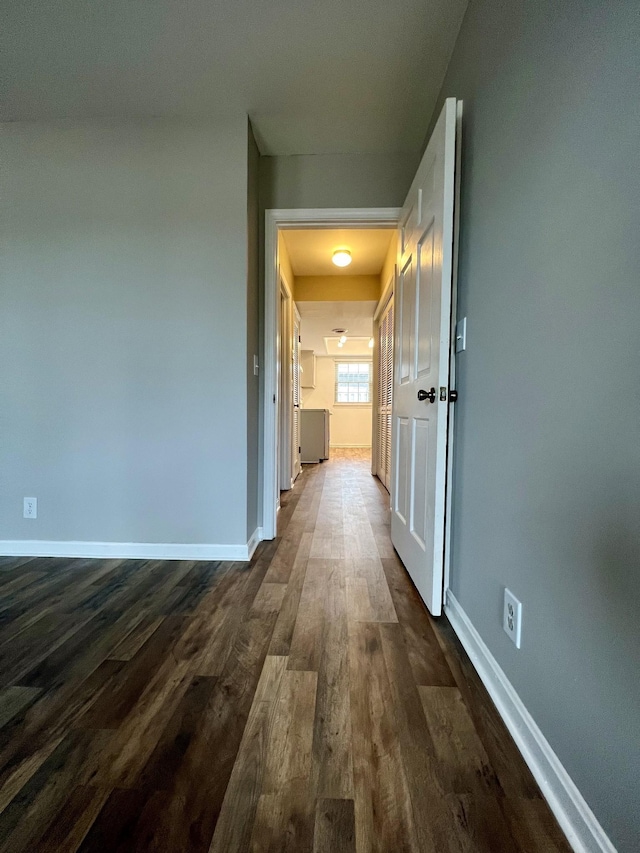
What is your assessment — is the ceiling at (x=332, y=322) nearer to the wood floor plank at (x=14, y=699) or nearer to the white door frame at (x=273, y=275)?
the white door frame at (x=273, y=275)

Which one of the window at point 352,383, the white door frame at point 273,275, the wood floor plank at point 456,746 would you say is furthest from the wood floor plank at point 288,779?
the window at point 352,383

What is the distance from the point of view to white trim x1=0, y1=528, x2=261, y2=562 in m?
2.06

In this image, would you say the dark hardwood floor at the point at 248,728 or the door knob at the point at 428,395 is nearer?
the dark hardwood floor at the point at 248,728

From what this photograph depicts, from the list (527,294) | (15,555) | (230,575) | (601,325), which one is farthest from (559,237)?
(15,555)

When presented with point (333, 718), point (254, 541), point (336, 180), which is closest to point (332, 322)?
point (336, 180)

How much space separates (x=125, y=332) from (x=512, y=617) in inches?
85.4

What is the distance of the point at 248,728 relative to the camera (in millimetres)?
953

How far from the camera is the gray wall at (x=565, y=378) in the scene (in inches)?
24.4

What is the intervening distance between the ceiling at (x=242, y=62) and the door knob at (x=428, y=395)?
146cm

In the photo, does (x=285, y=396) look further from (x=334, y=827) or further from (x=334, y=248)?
(x=334, y=827)

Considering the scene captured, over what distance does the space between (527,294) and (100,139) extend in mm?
2359

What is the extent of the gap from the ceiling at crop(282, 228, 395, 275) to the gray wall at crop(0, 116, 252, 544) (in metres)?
1.06

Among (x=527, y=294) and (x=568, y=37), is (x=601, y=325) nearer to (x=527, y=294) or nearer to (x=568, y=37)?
(x=527, y=294)

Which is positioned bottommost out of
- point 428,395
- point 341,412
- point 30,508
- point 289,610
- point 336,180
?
point 289,610
